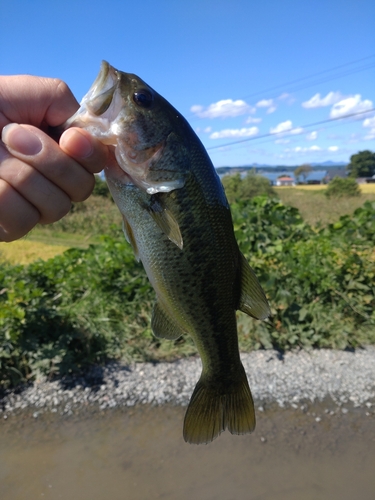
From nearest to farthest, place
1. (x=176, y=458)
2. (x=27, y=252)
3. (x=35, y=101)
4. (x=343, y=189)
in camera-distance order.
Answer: (x=35, y=101) < (x=176, y=458) < (x=27, y=252) < (x=343, y=189)

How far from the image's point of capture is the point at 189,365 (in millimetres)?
5758

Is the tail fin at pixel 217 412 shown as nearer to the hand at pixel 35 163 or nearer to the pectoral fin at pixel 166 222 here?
the pectoral fin at pixel 166 222

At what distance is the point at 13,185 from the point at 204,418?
1394 millimetres

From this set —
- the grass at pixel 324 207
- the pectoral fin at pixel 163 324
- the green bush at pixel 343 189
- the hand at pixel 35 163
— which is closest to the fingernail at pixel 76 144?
the hand at pixel 35 163

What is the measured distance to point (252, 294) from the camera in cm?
201

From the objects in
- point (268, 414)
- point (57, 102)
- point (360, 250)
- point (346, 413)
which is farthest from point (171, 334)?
point (360, 250)

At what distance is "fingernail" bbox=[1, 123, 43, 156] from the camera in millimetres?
1771

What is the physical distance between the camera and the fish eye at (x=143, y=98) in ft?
6.05

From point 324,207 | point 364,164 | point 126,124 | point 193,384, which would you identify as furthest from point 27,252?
point 364,164

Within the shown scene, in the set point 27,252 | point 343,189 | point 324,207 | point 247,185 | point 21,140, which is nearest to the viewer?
point 21,140

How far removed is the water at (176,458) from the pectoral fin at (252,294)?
9.21 ft

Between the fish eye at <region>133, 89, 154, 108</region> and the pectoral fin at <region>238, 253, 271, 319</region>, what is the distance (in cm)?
79

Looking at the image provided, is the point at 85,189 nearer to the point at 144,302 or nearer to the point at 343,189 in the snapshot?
the point at 144,302

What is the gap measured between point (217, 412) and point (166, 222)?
100 cm
